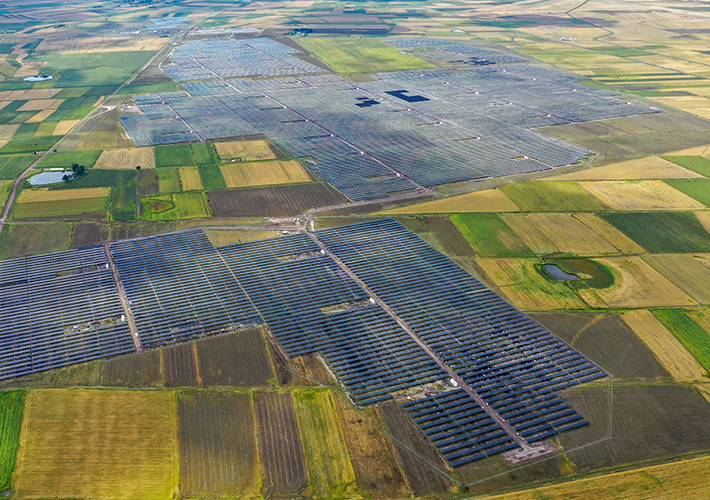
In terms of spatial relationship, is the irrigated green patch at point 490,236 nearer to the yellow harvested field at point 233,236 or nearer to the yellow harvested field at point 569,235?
the yellow harvested field at point 569,235

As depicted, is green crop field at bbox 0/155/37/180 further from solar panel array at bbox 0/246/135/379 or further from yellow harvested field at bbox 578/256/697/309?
yellow harvested field at bbox 578/256/697/309

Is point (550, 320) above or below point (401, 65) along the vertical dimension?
below

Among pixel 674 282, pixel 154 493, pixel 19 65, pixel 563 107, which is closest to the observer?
pixel 154 493

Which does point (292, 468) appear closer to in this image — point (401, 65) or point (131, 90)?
point (131, 90)

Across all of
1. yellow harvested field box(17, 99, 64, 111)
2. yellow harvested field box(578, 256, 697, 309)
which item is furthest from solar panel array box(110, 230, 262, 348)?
yellow harvested field box(17, 99, 64, 111)

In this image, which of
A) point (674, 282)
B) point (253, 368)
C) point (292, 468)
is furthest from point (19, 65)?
point (674, 282)

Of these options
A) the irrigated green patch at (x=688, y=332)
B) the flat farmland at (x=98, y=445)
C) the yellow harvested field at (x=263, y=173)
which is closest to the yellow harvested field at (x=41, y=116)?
the yellow harvested field at (x=263, y=173)

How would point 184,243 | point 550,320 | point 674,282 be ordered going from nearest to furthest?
point 550,320, point 674,282, point 184,243
